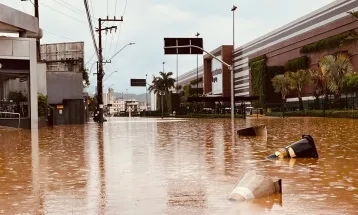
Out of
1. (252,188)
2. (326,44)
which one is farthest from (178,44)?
(326,44)

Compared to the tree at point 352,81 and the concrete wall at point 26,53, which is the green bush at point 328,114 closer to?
the tree at point 352,81

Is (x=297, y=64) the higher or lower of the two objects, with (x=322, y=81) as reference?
higher

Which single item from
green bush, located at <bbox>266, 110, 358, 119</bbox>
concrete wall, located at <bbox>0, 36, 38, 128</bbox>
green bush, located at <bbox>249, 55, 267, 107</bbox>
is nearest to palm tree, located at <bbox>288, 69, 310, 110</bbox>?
green bush, located at <bbox>266, 110, 358, 119</bbox>

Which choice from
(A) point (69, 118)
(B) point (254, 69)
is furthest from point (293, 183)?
(B) point (254, 69)

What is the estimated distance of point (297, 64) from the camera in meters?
90.0

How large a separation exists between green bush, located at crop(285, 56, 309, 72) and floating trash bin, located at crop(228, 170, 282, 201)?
8354 centimetres

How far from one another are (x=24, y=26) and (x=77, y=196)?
28.0 m

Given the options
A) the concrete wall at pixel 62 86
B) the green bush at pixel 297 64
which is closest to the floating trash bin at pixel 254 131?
the concrete wall at pixel 62 86

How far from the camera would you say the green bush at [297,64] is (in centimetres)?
8819

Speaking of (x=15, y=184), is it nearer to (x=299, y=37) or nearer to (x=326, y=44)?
(x=326, y=44)

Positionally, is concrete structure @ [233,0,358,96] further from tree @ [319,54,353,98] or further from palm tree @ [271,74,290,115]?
tree @ [319,54,353,98]

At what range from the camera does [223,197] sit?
7.18 meters

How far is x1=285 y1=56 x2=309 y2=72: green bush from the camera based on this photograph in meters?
88.2

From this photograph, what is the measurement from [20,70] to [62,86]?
18.8 metres
